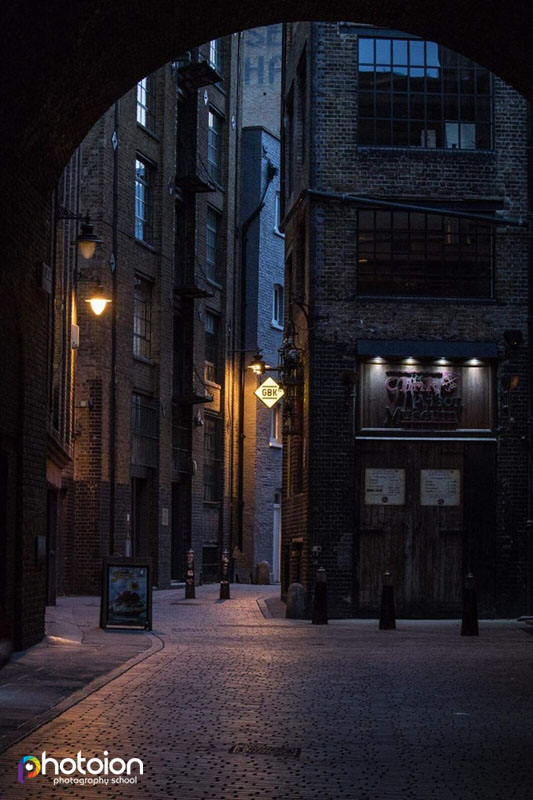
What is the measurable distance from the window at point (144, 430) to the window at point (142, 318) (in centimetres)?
126

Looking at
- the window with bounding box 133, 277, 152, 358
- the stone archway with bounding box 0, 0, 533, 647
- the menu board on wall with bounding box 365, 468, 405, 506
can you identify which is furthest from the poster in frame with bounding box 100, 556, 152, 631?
the window with bounding box 133, 277, 152, 358

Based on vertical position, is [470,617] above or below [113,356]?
below

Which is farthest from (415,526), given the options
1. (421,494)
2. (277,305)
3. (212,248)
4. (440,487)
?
(277,305)

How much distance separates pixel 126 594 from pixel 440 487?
282 inches

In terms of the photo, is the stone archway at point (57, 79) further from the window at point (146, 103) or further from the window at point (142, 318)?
the window at point (146, 103)

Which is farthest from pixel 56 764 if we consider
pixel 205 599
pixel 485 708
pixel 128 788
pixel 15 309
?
pixel 205 599

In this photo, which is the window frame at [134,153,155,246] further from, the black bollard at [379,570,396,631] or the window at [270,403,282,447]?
the black bollard at [379,570,396,631]

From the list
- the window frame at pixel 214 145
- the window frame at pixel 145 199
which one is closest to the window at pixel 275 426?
the window frame at pixel 214 145

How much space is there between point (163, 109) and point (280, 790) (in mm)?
32209

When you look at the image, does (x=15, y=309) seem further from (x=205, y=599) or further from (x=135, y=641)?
(x=205, y=599)

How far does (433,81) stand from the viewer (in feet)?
84.9

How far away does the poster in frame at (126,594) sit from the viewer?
1938 centimetres

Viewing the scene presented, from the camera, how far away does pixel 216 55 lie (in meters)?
44.4

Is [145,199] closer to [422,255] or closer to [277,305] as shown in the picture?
[277,305]
